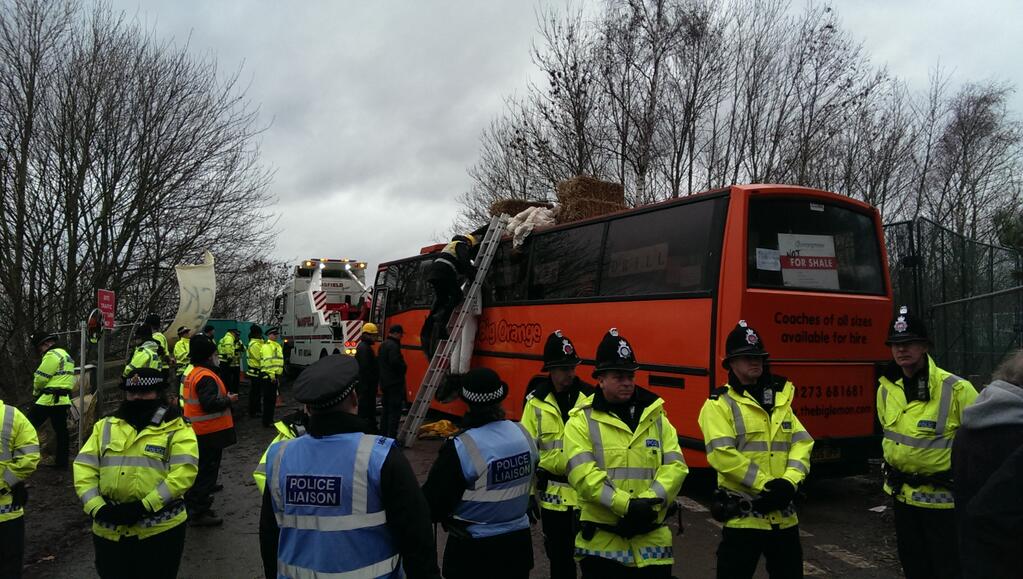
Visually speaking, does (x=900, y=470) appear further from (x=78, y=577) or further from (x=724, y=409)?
(x=78, y=577)

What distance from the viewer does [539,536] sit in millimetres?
6070

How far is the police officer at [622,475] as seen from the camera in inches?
117

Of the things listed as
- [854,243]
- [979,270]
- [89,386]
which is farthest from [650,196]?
[89,386]

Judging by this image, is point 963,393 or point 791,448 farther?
point 963,393

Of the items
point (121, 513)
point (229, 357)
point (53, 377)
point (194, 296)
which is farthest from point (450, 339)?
point (229, 357)

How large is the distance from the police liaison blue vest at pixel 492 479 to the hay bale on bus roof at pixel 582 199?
22.5ft

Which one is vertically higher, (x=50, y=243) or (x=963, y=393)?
(x=50, y=243)

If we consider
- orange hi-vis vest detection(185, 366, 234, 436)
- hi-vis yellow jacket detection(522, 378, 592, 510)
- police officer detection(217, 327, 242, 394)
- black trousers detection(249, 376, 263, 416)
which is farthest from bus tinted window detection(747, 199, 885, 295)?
police officer detection(217, 327, 242, 394)

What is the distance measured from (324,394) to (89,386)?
11334mm

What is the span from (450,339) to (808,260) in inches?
205

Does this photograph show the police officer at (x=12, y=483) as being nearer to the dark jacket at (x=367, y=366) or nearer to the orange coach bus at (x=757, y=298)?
the orange coach bus at (x=757, y=298)

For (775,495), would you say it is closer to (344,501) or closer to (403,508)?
(403,508)

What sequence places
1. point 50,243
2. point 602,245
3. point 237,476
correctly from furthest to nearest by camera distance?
point 50,243 < point 237,476 < point 602,245

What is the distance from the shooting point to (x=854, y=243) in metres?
6.94
